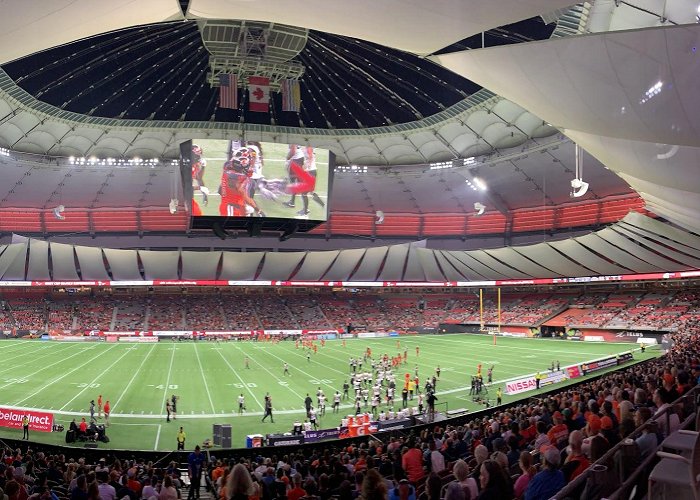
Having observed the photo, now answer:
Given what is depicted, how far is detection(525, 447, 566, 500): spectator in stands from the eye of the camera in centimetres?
531

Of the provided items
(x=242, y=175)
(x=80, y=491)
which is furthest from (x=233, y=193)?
(x=80, y=491)

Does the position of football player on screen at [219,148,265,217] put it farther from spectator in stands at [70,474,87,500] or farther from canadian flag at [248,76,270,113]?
spectator in stands at [70,474,87,500]

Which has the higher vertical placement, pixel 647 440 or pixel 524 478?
pixel 647 440

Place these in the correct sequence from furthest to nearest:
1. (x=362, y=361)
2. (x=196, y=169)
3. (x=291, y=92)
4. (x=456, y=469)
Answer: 1. (x=196, y=169)
2. (x=291, y=92)
3. (x=362, y=361)
4. (x=456, y=469)

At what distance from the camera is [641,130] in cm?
1176

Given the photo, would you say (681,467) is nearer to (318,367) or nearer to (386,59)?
(318,367)

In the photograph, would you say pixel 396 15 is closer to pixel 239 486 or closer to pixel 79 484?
pixel 239 486

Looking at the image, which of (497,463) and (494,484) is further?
(497,463)

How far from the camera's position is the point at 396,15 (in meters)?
11.5

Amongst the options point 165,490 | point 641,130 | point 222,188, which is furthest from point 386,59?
point 165,490

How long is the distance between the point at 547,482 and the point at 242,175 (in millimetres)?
45209

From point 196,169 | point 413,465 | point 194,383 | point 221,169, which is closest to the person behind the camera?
point 413,465

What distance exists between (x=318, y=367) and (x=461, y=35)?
33205 millimetres

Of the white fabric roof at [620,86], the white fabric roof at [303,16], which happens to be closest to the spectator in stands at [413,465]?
the white fabric roof at [620,86]
